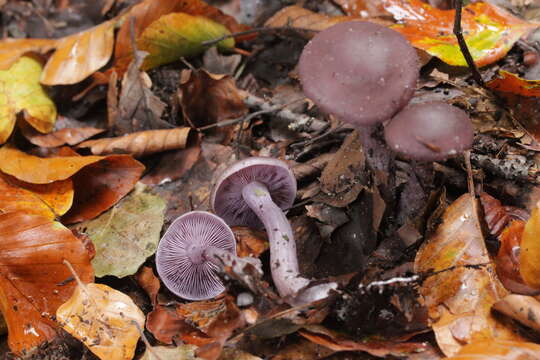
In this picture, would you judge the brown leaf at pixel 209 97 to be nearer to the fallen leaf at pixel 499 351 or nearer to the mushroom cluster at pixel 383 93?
the mushroom cluster at pixel 383 93

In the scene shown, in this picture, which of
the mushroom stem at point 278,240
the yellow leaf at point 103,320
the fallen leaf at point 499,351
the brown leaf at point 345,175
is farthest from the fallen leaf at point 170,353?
the fallen leaf at point 499,351

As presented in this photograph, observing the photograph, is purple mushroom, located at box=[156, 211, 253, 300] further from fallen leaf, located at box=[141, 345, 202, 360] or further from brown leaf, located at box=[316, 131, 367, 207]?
brown leaf, located at box=[316, 131, 367, 207]

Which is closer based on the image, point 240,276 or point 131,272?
point 240,276

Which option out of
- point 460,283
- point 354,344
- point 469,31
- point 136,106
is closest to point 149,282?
point 354,344

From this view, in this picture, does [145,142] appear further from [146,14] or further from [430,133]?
[430,133]

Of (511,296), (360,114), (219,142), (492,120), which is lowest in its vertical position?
(219,142)

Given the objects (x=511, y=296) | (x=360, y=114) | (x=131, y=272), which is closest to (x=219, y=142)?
(x=131, y=272)

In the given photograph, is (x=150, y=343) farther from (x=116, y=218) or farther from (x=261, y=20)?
(x=261, y=20)
